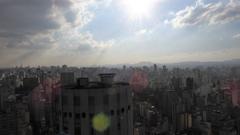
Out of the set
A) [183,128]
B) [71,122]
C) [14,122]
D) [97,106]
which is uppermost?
[97,106]

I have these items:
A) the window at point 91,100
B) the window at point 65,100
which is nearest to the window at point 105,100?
the window at point 91,100

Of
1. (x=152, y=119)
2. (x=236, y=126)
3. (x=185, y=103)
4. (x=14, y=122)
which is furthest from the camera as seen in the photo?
(x=185, y=103)

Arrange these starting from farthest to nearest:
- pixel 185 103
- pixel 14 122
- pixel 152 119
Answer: pixel 185 103 → pixel 152 119 → pixel 14 122

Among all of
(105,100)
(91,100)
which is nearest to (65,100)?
(91,100)

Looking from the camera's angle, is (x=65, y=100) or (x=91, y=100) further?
(x=65, y=100)

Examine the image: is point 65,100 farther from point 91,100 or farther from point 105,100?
point 105,100

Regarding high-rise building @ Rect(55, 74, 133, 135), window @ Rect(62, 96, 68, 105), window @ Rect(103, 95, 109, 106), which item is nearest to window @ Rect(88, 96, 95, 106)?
high-rise building @ Rect(55, 74, 133, 135)

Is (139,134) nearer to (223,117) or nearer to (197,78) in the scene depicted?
(223,117)

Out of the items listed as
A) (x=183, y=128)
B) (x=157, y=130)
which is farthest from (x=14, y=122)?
(x=183, y=128)

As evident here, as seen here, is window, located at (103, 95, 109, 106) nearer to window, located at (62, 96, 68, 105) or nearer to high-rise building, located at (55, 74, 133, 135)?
high-rise building, located at (55, 74, 133, 135)
